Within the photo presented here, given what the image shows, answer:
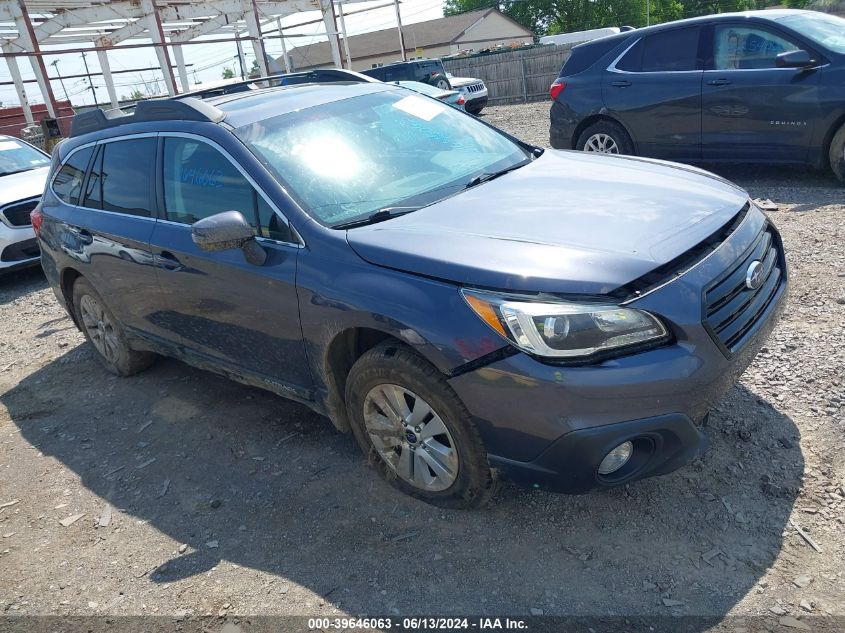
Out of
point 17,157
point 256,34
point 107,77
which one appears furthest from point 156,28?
point 17,157

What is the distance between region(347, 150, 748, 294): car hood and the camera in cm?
258

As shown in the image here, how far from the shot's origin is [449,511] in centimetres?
314

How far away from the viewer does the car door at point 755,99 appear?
676 cm

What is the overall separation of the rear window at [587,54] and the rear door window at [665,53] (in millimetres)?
286

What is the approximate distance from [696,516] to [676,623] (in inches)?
23.2

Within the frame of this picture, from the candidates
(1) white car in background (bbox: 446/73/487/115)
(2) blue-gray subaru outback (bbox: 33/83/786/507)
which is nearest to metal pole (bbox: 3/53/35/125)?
(1) white car in background (bbox: 446/73/487/115)

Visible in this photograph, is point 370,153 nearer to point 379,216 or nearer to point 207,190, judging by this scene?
point 379,216

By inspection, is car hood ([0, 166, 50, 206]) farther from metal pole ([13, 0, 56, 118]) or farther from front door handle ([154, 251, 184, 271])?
metal pole ([13, 0, 56, 118])

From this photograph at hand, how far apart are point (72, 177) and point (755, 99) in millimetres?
6274

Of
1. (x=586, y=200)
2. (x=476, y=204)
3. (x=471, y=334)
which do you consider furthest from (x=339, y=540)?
(x=586, y=200)

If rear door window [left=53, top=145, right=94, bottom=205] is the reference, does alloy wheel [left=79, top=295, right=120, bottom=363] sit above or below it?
below

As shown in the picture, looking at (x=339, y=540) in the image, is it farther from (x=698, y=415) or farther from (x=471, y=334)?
(x=698, y=415)

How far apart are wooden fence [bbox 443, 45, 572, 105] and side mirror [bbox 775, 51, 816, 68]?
16352 mm

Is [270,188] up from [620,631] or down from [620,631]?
up
